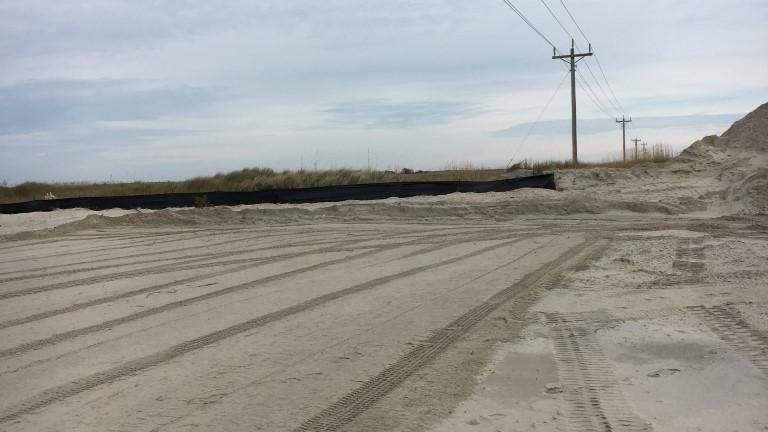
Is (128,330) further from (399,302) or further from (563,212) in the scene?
(563,212)

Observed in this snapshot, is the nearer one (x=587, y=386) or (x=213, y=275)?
(x=587, y=386)

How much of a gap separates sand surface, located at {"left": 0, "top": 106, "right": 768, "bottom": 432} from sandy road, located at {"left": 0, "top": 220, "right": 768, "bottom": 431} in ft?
0.09

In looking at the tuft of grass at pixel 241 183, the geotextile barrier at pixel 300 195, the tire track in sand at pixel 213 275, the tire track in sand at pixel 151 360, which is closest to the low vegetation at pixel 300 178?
the tuft of grass at pixel 241 183

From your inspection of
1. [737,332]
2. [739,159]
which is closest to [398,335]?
[737,332]

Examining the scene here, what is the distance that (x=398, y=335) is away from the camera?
6121 mm

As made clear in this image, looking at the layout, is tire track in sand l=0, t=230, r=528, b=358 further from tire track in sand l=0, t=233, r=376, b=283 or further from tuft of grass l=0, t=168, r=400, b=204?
tuft of grass l=0, t=168, r=400, b=204

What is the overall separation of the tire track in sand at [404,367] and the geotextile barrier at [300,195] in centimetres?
1471

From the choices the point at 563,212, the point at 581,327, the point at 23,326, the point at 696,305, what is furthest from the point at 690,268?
the point at 563,212

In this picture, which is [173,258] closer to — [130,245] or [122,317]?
[130,245]

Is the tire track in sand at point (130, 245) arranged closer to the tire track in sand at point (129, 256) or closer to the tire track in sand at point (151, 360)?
the tire track in sand at point (129, 256)

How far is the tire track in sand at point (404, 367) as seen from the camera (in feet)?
13.7

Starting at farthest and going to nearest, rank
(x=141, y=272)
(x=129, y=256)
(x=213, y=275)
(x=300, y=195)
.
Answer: (x=300, y=195) < (x=129, y=256) < (x=141, y=272) < (x=213, y=275)

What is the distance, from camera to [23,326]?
22.9 feet

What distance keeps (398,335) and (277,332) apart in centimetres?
123
